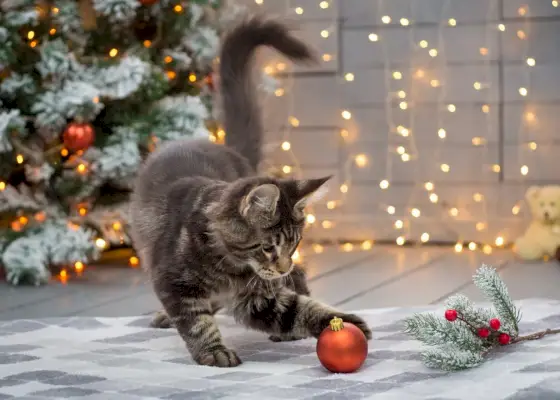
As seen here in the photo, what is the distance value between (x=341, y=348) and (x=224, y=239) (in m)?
0.36

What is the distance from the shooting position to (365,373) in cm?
222

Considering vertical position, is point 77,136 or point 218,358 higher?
point 77,136

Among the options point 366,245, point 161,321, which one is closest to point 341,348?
point 161,321

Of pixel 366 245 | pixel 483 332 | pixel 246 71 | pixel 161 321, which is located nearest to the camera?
pixel 483 332

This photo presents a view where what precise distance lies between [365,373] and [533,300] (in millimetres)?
977

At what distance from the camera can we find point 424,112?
14.0 ft

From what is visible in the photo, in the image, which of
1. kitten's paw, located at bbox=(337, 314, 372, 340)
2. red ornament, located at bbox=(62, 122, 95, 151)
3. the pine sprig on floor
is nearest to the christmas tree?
red ornament, located at bbox=(62, 122, 95, 151)

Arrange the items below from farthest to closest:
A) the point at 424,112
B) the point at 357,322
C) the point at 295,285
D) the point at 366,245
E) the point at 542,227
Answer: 1. the point at 366,245
2. the point at 424,112
3. the point at 542,227
4. the point at 295,285
5. the point at 357,322

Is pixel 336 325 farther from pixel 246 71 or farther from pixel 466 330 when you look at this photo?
pixel 246 71

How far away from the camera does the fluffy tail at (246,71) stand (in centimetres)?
292

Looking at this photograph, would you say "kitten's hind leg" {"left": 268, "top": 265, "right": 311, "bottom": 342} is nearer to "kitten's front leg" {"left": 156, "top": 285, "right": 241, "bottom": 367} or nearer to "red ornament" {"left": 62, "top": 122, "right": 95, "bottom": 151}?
"kitten's front leg" {"left": 156, "top": 285, "right": 241, "bottom": 367}

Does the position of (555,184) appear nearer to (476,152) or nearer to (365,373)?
(476,152)

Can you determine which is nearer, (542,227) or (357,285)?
(357,285)

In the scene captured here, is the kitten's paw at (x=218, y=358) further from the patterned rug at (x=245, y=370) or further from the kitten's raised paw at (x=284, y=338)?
the kitten's raised paw at (x=284, y=338)
